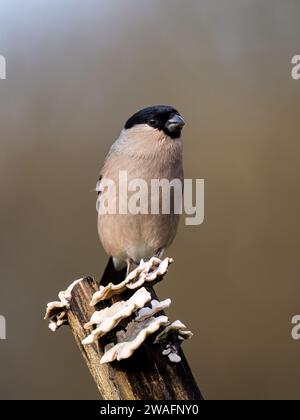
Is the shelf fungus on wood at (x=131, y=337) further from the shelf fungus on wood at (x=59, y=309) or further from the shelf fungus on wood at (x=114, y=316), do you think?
the shelf fungus on wood at (x=59, y=309)

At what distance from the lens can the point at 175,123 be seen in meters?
2.36

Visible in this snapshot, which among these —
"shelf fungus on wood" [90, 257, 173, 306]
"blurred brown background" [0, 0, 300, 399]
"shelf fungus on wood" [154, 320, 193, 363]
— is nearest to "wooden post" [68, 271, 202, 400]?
"shelf fungus on wood" [154, 320, 193, 363]

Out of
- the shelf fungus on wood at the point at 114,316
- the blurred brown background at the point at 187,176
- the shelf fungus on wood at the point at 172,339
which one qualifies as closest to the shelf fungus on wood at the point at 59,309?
the shelf fungus on wood at the point at 114,316

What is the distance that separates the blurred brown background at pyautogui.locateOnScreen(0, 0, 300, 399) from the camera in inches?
133

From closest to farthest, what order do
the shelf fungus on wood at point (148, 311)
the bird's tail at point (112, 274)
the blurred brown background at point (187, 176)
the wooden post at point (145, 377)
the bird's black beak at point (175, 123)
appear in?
the wooden post at point (145, 377)
the shelf fungus on wood at point (148, 311)
the bird's black beak at point (175, 123)
the bird's tail at point (112, 274)
the blurred brown background at point (187, 176)

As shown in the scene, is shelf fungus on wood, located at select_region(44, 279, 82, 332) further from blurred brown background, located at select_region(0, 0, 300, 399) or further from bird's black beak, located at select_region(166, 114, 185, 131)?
blurred brown background, located at select_region(0, 0, 300, 399)

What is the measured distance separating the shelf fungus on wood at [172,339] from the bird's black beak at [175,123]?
103cm

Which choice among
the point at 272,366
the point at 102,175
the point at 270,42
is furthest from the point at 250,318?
the point at 270,42

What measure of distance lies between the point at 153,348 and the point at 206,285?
6.53 feet

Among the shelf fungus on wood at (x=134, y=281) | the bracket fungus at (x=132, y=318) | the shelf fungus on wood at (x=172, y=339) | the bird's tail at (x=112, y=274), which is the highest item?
the shelf fungus on wood at (x=134, y=281)

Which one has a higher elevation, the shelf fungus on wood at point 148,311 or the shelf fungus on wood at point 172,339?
the shelf fungus on wood at point 148,311

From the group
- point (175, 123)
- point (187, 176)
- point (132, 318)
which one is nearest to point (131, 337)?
point (132, 318)

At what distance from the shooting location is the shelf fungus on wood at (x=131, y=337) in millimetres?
1406

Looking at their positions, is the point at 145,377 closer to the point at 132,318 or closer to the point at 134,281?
the point at 132,318
